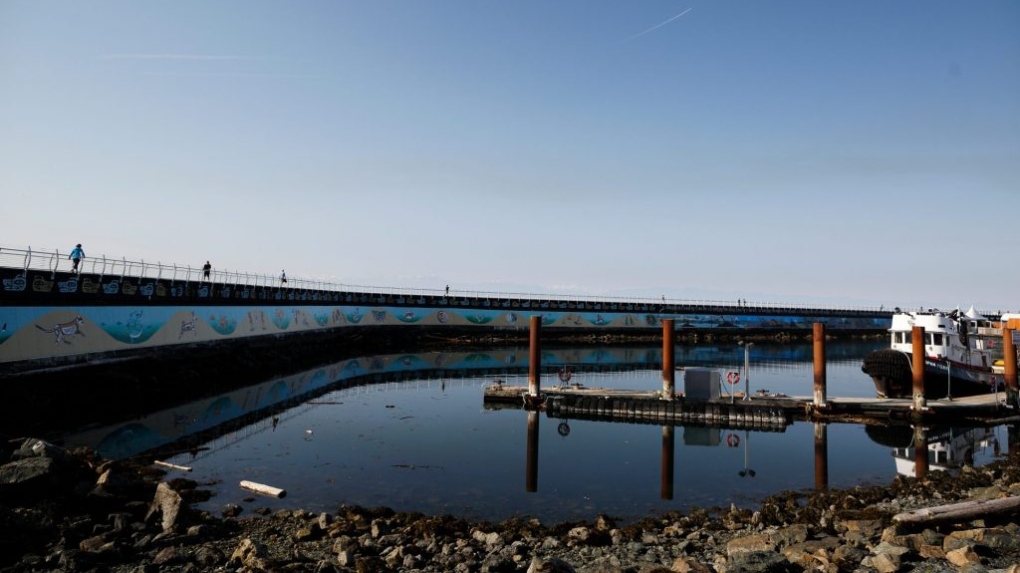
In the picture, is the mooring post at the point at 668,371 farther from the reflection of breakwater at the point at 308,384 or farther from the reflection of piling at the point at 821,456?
the reflection of breakwater at the point at 308,384

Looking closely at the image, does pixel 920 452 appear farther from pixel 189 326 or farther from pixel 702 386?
pixel 189 326

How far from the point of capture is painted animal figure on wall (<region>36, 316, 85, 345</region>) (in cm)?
3030

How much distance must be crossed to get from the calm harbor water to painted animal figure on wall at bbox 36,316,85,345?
6.74 meters

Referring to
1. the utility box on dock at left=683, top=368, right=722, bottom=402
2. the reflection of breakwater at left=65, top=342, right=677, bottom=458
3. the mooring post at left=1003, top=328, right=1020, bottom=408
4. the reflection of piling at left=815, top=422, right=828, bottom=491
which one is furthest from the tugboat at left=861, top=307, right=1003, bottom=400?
the reflection of breakwater at left=65, top=342, right=677, bottom=458

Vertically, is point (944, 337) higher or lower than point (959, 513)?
higher

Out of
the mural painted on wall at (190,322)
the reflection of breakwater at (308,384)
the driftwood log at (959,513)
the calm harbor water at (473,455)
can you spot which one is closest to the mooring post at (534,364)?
the calm harbor water at (473,455)

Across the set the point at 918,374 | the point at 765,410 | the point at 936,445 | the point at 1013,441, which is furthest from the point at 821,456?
the point at 1013,441

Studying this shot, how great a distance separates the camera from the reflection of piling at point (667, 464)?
68.2 ft

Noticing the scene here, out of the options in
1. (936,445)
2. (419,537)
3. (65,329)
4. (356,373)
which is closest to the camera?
(419,537)

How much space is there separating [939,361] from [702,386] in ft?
56.5

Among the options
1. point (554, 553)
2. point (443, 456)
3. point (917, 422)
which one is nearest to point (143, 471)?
point (443, 456)

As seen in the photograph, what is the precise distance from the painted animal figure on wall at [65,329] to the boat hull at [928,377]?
46.3 metres

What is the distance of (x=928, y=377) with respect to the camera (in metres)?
38.2

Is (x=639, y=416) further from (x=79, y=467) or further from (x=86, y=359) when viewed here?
(x=86, y=359)
